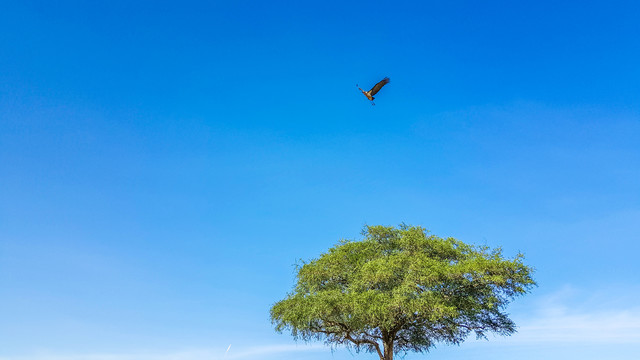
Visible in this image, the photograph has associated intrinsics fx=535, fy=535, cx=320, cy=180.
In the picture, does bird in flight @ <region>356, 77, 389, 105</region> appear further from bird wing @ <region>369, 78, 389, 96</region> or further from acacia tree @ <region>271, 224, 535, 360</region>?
acacia tree @ <region>271, 224, 535, 360</region>

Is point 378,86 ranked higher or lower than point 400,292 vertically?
higher

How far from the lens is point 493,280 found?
36.0 metres

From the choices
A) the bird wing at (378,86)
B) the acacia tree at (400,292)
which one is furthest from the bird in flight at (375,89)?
the acacia tree at (400,292)

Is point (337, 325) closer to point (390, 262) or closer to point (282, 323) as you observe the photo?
point (282, 323)

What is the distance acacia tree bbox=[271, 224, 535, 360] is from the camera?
3575 centimetres

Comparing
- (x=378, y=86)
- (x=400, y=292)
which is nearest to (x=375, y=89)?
(x=378, y=86)

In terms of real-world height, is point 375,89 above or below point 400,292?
above

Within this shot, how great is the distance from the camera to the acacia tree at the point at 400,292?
117 ft

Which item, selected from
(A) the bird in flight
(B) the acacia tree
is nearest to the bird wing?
(A) the bird in flight

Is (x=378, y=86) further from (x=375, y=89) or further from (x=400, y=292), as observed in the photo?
(x=400, y=292)

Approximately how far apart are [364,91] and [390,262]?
12.0 meters

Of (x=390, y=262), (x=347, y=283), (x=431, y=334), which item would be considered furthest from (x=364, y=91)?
(x=431, y=334)

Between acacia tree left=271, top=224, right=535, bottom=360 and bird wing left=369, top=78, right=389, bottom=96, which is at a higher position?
bird wing left=369, top=78, right=389, bottom=96

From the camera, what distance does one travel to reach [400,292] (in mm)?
35312
